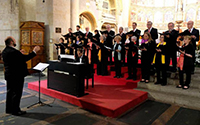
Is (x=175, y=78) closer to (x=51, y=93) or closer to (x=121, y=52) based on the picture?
(x=121, y=52)

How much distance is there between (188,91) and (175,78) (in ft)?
2.64

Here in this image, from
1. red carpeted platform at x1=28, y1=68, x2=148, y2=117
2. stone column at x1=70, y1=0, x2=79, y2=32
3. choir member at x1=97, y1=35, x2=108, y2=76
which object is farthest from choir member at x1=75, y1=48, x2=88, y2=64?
stone column at x1=70, y1=0, x2=79, y2=32

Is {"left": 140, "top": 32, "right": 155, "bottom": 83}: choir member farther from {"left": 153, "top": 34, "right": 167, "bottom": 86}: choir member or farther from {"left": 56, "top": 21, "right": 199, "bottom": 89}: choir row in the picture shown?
{"left": 153, "top": 34, "right": 167, "bottom": 86}: choir member

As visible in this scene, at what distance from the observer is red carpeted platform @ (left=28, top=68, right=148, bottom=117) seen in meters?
3.87

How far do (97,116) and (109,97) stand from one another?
809mm

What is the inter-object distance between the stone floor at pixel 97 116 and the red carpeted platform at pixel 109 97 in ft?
0.44

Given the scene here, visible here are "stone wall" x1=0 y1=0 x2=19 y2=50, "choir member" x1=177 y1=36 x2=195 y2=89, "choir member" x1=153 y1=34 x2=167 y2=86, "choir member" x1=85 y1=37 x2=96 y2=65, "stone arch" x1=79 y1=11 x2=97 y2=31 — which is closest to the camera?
"choir member" x1=177 y1=36 x2=195 y2=89

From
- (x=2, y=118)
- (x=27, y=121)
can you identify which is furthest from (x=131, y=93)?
(x=2, y=118)

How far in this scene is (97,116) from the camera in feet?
12.3

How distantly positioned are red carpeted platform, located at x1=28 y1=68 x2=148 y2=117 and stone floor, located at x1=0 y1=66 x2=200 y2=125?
0.13m

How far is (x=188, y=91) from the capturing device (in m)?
4.64

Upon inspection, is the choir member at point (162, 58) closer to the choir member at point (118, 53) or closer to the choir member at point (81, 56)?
the choir member at point (118, 53)

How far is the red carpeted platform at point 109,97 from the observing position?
3.87 m

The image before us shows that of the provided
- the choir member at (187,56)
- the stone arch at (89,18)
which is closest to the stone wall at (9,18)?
the stone arch at (89,18)
